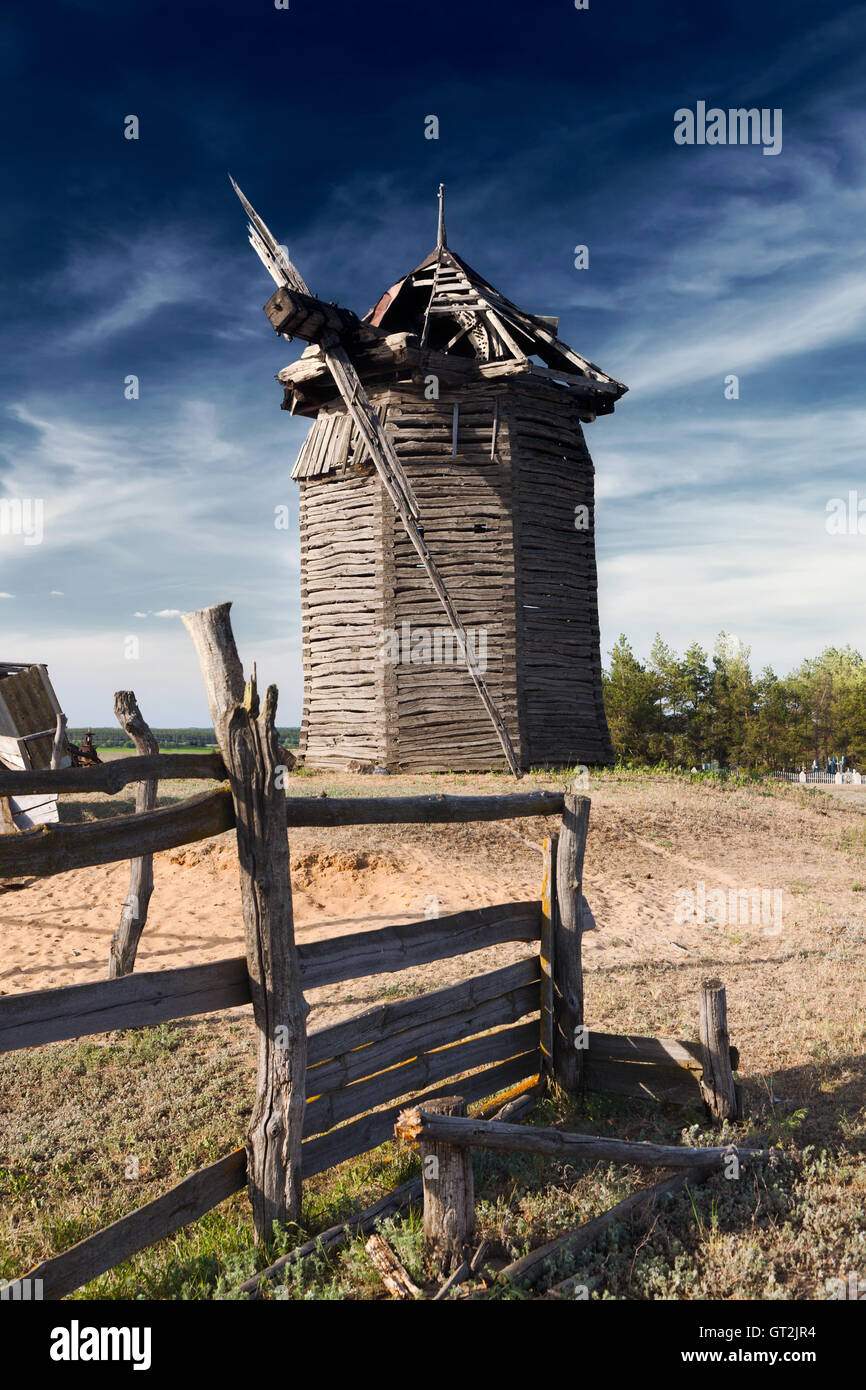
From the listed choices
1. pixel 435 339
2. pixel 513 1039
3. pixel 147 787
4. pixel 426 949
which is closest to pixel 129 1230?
pixel 426 949

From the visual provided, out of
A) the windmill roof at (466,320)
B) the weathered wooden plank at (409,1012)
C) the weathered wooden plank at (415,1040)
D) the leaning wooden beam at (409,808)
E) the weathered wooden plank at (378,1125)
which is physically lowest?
the weathered wooden plank at (378,1125)

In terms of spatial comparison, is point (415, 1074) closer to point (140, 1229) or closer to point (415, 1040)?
point (415, 1040)

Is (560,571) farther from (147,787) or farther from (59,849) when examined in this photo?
(59,849)

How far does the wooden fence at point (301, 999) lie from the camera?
13.0ft

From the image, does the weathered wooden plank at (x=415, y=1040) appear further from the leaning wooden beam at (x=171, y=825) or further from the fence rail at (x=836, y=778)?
the fence rail at (x=836, y=778)

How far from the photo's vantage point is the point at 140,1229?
4.09 metres

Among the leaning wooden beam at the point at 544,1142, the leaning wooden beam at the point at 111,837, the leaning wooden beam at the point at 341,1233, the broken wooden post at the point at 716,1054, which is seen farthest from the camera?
the broken wooden post at the point at 716,1054

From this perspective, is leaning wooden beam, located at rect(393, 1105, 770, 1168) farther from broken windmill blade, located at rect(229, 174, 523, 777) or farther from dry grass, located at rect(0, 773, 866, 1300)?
broken windmill blade, located at rect(229, 174, 523, 777)

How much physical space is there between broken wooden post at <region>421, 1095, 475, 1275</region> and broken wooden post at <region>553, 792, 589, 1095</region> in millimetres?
2268

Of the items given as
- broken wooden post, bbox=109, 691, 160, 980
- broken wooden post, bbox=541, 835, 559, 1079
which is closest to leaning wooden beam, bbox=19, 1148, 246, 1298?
broken wooden post, bbox=541, 835, 559, 1079

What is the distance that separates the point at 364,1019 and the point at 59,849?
7.17 ft

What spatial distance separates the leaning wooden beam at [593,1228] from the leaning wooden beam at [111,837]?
8.24ft

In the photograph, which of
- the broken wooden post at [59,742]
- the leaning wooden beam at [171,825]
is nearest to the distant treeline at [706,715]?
the broken wooden post at [59,742]
